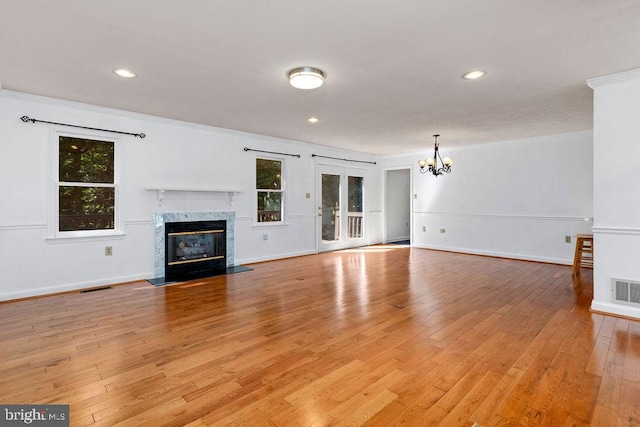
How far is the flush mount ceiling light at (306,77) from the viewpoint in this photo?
3.02m

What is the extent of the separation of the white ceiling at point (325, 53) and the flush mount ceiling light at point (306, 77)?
0.07 metres

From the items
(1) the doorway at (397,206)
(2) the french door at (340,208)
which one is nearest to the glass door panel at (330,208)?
(2) the french door at (340,208)

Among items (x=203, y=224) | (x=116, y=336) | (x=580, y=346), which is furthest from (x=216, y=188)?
(x=580, y=346)

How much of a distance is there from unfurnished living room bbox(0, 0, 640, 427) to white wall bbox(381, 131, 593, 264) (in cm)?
5

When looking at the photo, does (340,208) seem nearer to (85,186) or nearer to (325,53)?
(85,186)

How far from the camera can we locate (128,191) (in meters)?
4.62

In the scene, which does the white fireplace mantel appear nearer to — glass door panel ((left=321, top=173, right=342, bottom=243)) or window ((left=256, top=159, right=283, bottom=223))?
window ((left=256, top=159, right=283, bottom=223))

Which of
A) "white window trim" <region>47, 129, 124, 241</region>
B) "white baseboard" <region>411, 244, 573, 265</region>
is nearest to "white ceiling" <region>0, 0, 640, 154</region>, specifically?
"white window trim" <region>47, 129, 124, 241</region>

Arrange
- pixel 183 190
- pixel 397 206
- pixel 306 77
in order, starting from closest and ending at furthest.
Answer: pixel 306 77
pixel 183 190
pixel 397 206

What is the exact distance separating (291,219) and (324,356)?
175 inches

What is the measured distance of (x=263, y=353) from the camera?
2.47 m

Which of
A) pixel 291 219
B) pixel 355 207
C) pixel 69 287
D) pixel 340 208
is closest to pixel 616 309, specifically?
pixel 291 219

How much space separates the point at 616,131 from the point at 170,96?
16.0 feet

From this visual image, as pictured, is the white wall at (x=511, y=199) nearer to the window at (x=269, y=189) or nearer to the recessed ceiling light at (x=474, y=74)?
the window at (x=269, y=189)
